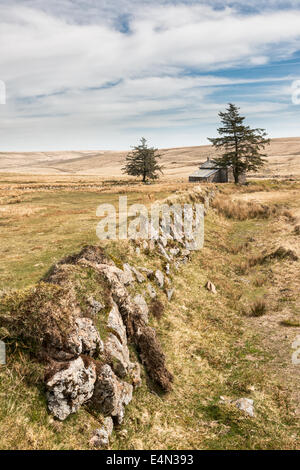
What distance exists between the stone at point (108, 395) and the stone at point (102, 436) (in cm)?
26

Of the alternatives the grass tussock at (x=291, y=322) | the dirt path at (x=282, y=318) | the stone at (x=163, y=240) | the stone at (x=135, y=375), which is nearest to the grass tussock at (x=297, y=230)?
the dirt path at (x=282, y=318)

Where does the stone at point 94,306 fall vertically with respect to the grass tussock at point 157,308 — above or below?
above

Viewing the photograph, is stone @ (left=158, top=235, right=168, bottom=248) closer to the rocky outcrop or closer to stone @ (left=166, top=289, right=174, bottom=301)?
stone @ (left=166, top=289, right=174, bottom=301)

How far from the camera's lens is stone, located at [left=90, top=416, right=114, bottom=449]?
219 inches

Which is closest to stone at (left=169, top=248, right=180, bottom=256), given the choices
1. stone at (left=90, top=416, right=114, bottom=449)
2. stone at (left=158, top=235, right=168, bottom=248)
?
stone at (left=158, top=235, right=168, bottom=248)

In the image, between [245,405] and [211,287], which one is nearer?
[245,405]

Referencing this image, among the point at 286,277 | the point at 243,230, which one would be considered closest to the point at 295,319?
the point at 286,277

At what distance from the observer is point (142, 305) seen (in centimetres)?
1032

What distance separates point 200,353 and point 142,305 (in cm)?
252

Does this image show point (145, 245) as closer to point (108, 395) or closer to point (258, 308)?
point (258, 308)

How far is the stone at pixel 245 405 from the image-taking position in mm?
7887

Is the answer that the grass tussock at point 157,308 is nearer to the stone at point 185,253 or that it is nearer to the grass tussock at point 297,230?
the stone at point 185,253

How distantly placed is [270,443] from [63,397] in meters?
4.72

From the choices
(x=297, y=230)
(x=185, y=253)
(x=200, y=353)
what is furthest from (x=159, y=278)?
(x=297, y=230)
